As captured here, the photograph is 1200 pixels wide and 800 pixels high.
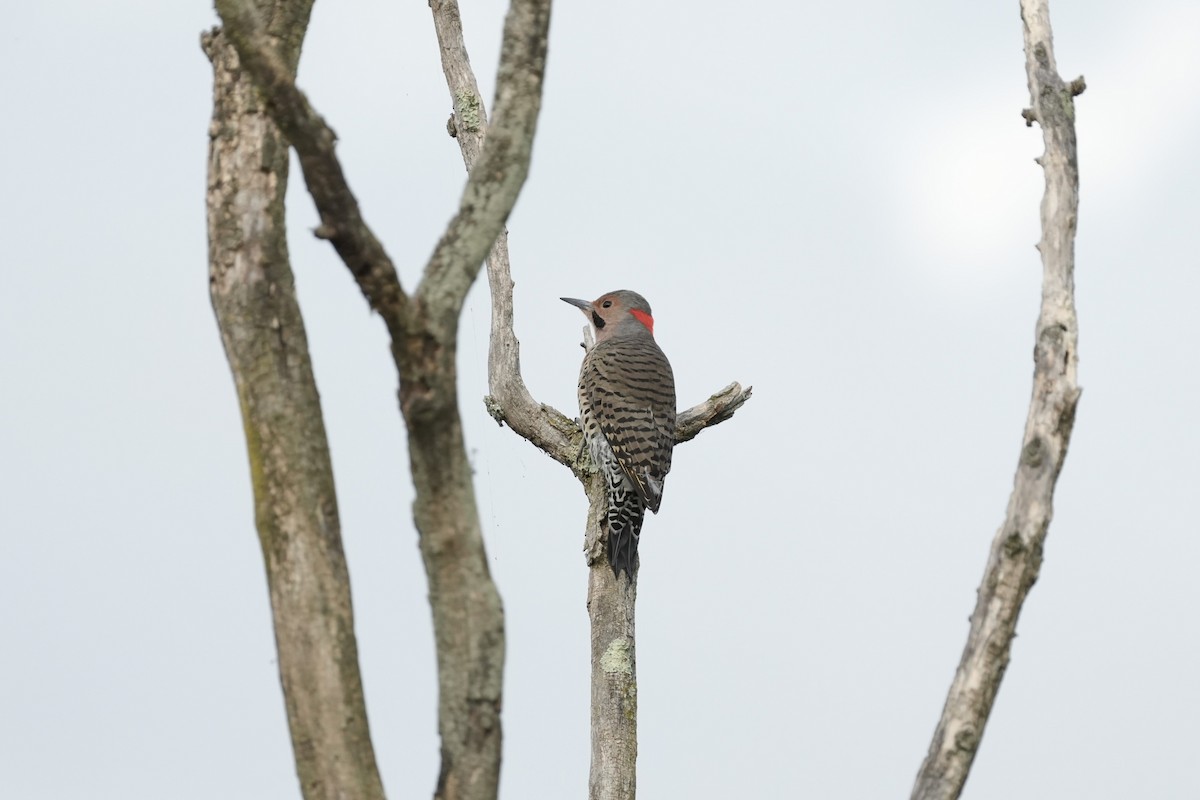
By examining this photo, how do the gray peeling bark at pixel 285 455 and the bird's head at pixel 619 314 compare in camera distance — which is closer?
the gray peeling bark at pixel 285 455

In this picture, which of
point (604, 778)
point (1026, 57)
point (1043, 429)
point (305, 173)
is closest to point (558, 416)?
point (604, 778)

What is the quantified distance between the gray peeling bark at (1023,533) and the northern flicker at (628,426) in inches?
114

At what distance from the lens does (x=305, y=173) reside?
9.11ft

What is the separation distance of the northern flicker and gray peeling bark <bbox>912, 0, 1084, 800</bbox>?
289 cm

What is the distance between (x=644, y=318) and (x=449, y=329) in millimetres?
5320

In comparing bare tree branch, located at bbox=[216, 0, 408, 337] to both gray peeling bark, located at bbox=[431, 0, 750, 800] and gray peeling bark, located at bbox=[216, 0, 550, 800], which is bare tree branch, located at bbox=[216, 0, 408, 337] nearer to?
gray peeling bark, located at bbox=[216, 0, 550, 800]

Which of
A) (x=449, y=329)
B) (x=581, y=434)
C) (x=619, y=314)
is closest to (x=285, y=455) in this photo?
(x=449, y=329)

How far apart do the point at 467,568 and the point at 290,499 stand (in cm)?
56

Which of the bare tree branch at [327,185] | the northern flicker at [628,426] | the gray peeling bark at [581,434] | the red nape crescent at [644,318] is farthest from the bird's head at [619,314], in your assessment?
the bare tree branch at [327,185]

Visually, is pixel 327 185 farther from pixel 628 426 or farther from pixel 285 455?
pixel 628 426

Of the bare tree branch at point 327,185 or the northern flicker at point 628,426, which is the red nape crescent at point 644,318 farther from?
the bare tree branch at point 327,185

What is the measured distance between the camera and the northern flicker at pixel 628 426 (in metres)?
6.42

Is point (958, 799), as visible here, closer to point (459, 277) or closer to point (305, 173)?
point (459, 277)

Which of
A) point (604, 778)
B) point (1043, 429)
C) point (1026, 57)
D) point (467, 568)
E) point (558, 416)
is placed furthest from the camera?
point (558, 416)
